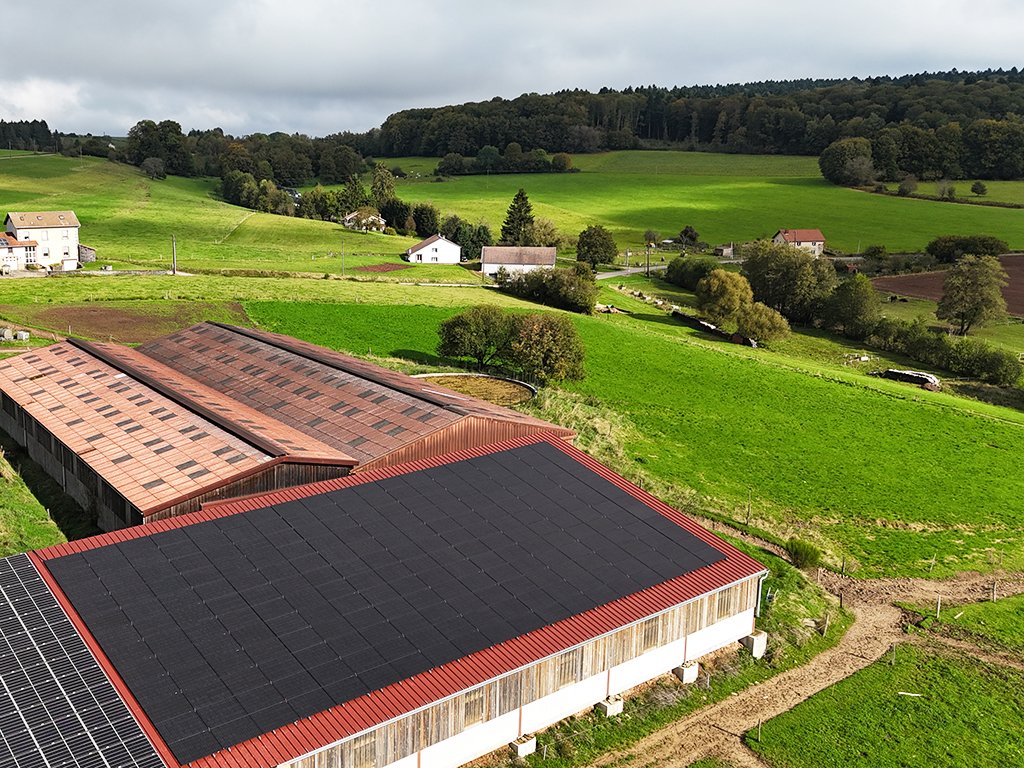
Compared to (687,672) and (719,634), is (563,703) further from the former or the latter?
(719,634)

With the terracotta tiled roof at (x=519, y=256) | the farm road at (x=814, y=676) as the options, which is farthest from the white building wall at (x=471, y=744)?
the terracotta tiled roof at (x=519, y=256)

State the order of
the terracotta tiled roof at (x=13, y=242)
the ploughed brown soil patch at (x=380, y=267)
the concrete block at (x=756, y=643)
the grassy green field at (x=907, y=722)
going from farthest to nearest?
the ploughed brown soil patch at (x=380, y=267) < the terracotta tiled roof at (x=13, y=242) < the concrete block at (x=756, y=643) < the grassy green field at (x=907, y=722)

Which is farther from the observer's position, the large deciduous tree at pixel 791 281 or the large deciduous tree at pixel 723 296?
the large deciduous tree at pixel 791 281

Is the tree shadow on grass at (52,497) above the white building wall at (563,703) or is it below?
above

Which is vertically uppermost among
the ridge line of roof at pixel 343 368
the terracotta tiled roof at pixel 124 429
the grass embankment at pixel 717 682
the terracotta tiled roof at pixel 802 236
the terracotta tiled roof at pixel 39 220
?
the terracotta tiled roof at pixel 39 220

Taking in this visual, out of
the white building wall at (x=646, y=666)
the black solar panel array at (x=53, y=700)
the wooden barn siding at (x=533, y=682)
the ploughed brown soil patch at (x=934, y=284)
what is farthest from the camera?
the ploughed brown soil patch at (x=934, y=284)

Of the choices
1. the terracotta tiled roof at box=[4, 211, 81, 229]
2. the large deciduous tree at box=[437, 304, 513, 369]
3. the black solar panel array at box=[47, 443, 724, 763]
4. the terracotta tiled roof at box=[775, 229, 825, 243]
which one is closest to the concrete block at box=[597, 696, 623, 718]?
the black solar panel array at box=[47, 443, 724, 763]

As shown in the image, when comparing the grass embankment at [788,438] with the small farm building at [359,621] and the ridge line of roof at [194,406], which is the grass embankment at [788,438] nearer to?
the small farm building at [359,621]
